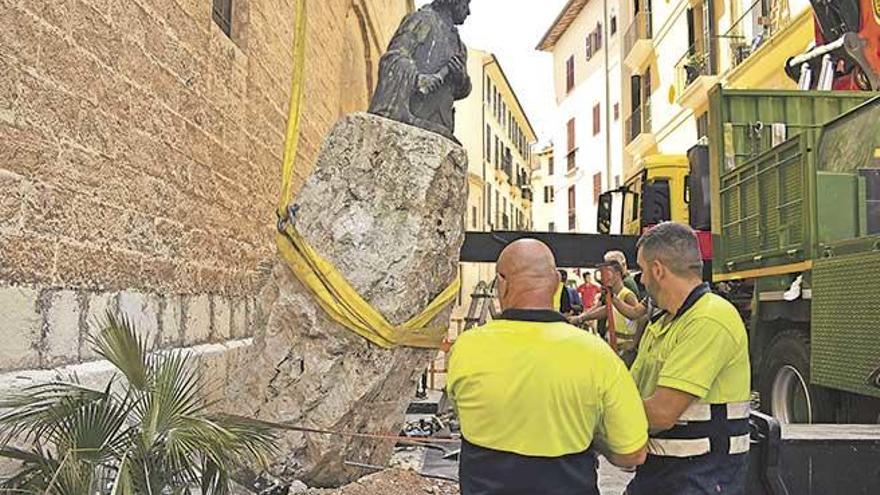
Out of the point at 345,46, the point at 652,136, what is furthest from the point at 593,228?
the point at 345,46

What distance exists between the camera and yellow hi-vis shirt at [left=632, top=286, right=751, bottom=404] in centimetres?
244

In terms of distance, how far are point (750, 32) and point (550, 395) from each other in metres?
15.9

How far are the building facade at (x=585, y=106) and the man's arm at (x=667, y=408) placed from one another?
84.8 ft

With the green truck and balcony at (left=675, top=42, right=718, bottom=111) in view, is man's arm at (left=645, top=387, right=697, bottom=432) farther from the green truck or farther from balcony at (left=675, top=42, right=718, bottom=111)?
balcony at (left=675, top=42, right=718, bottom=111)

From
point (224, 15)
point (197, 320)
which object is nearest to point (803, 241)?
point (197, 320)

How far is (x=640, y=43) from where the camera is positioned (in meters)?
23.5

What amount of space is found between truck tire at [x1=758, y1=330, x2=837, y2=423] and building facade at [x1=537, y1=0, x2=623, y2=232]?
21823 millimetres

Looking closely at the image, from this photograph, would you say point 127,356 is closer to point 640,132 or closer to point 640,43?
point 640,43

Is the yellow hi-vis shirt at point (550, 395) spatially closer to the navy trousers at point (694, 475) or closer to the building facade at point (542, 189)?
the navy trousers at point (694, 475)

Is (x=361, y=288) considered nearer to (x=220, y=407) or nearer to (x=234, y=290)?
(x=220, y=407)

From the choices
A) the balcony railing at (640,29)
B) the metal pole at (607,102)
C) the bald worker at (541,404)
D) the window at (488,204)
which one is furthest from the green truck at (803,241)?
the window at (488,204)

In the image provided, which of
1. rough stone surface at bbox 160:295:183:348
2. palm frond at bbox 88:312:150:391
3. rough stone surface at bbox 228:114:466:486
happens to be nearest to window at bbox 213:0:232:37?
rough stone surface at bbox 160:295:183:348

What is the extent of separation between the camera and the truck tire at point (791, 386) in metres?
5.46

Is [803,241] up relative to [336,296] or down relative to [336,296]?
up
